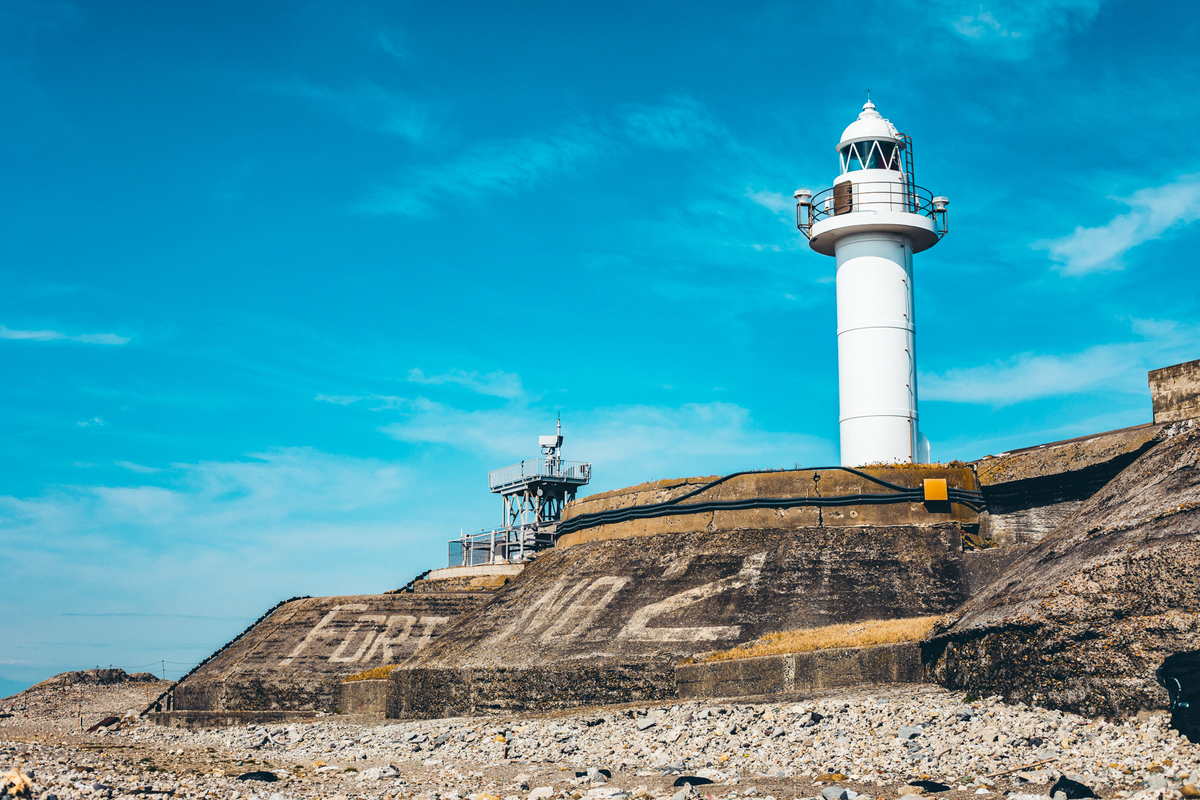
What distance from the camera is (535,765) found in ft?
50.5

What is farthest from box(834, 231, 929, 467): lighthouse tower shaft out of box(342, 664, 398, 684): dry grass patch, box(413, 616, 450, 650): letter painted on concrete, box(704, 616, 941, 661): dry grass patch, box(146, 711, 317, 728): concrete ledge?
box(146, 711, 317, 728): concrete ledge

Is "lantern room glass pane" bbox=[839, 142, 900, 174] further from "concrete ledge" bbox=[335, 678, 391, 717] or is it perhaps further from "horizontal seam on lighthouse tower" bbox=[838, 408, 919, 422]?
"concrete ledge" bbox=[335, 678, 391, 717]

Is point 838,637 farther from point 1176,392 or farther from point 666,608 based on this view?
point 1176,392

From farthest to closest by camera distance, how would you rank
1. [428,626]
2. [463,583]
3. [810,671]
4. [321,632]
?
[463,583], [321,632], [428,626], [810,671]

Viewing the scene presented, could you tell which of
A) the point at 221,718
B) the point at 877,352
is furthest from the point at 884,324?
the point at 221,718

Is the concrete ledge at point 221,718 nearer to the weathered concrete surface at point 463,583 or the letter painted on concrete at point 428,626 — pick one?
the letter painted on concrete at point 428,626

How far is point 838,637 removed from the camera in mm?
18641

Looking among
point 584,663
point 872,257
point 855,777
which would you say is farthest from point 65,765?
point 872,257

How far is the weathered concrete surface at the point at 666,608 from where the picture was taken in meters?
20.7

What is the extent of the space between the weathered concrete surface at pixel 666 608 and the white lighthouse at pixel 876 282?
5.00 m

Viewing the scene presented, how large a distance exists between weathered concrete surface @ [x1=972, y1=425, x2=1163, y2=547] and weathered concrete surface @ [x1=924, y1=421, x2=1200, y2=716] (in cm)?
266

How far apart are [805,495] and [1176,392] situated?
7.95m

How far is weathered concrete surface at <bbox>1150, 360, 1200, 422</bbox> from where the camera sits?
19.0 m

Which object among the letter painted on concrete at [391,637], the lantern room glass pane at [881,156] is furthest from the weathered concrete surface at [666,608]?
the lantern room glass pane at [881,156]
